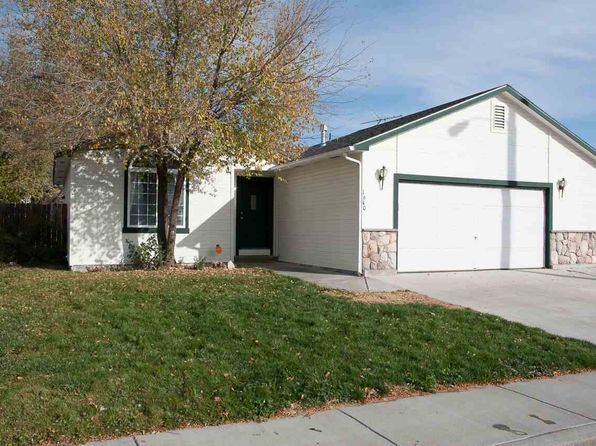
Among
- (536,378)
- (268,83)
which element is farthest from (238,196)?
(536,378)

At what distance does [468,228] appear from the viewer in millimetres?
15578

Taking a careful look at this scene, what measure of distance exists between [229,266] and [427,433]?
10493 mm

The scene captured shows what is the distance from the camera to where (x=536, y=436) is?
199 inches

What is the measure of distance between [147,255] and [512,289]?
8239mm

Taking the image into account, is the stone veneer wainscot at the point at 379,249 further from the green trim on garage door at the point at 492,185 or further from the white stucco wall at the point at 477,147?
the white stucco wall at the point at 477,147

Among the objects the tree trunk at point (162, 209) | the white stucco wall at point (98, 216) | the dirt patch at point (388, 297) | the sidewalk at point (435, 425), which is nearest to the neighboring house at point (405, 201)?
the white stucco wall at point (98, 216)

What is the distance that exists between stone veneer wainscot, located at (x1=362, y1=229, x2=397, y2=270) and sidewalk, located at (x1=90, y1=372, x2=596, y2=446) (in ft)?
25.1

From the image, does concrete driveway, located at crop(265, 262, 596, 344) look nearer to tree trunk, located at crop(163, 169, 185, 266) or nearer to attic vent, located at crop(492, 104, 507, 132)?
tree trunk, located at crop(163, 169, 185, 266)

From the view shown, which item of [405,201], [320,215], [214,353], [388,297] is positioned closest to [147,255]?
[320,215]

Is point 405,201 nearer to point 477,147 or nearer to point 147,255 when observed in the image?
point 477,147

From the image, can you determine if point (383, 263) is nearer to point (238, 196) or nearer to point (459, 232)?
point (459, 232)

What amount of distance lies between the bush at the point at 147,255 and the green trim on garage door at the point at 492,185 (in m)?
5.69

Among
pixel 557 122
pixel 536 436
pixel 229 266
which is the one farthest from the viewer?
pixel 557 122

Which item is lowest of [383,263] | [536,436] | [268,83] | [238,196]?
[536,436]
